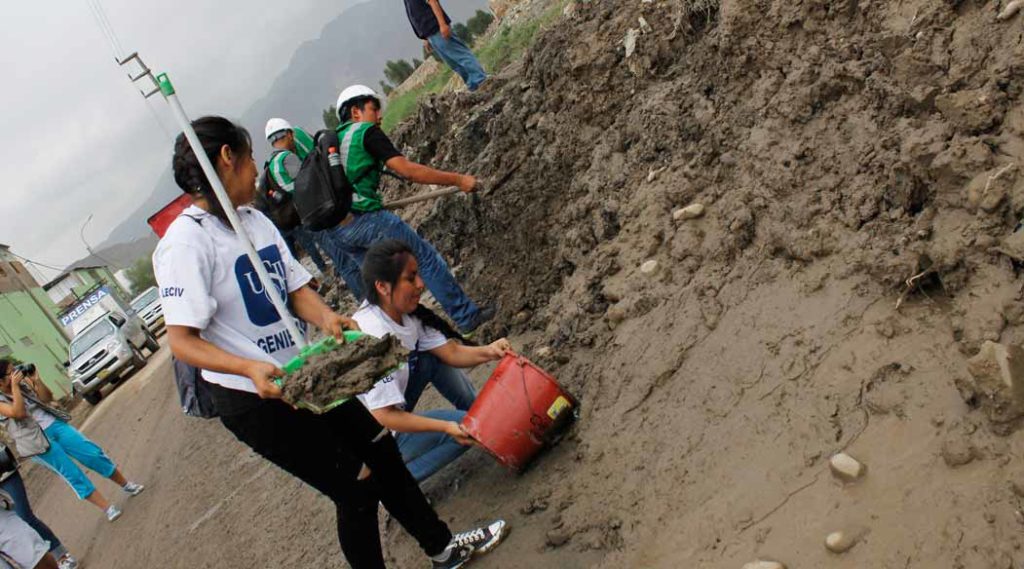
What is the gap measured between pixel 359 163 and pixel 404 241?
580 millimetres

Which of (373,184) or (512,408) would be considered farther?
(373,184)

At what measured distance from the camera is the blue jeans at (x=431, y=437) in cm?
372

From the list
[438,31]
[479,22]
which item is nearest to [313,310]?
[438,31]

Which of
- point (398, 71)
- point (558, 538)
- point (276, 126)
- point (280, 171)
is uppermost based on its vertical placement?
point (398, 71)

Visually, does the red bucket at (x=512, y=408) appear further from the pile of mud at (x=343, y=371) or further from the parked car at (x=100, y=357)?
the parked car at (x=100, y=357)

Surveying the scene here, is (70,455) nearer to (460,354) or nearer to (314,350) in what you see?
(460,354)

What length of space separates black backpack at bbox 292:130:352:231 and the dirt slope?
1.47 metres

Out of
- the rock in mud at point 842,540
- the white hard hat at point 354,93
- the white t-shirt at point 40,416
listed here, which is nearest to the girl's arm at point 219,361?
the rock in mud at point 842,540

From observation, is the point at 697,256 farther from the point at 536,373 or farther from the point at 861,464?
the point at 861,464

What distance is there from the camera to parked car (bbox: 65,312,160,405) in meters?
15.6

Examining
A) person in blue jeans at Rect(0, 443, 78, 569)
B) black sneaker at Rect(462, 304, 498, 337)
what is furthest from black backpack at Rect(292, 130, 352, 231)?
person in blue jeans at Rect(0, 443, 78, 569)

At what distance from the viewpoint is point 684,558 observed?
102 inches

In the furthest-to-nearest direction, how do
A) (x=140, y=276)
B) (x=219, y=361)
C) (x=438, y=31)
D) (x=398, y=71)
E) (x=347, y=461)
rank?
(x=140, y=276) → (x=398, y=71) → (x=438, y=31) → (x=347, y=461) → (x=219, y=361)

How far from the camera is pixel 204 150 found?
236cm
